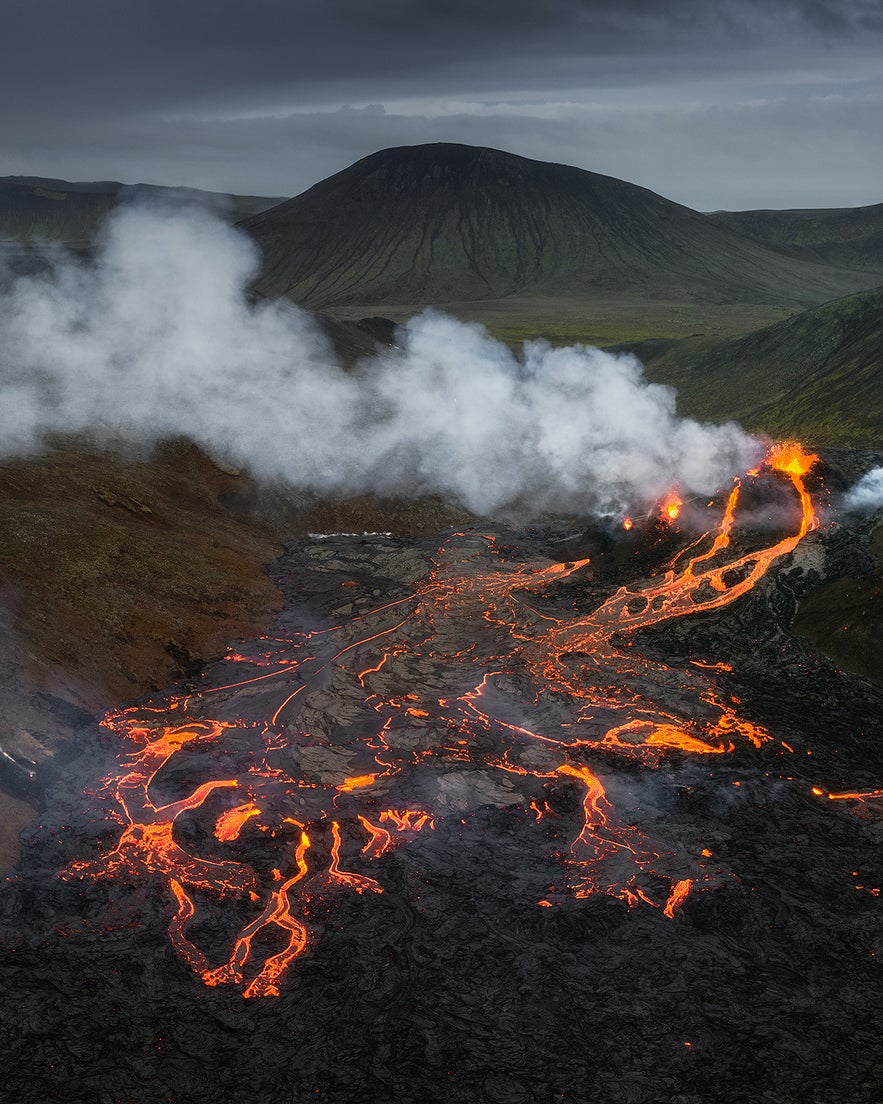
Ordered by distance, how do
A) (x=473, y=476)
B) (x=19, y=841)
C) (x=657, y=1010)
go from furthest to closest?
(x=473, y=476) → (x=19, y=841) → (x=657, y=1010)

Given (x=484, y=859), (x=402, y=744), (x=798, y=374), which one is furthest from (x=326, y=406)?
(x=798, y=374)

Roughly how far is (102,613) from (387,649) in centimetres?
1638

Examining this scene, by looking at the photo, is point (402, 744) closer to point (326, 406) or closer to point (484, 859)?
point (484, 859)

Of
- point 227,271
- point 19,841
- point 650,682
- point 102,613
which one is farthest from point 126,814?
point 227,271

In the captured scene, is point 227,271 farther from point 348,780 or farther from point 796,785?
point 796,785

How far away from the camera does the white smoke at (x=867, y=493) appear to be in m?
60.4

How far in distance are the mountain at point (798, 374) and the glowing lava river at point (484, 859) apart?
196ft

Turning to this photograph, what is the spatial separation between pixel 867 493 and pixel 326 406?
51.3m

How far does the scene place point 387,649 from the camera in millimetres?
51406

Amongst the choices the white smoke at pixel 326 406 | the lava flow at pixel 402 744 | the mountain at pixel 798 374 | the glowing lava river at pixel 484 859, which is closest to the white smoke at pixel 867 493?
the lava flow at pixel 402 744

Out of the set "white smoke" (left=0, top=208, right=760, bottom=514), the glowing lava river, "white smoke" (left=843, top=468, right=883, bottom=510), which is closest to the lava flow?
the glowing lava river

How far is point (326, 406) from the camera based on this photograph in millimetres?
89750

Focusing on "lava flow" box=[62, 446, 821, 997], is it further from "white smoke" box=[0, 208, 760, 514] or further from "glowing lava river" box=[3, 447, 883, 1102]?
"white smoke" box=[0, 208, 760, 514]

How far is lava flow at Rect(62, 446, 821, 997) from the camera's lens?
3152cm
